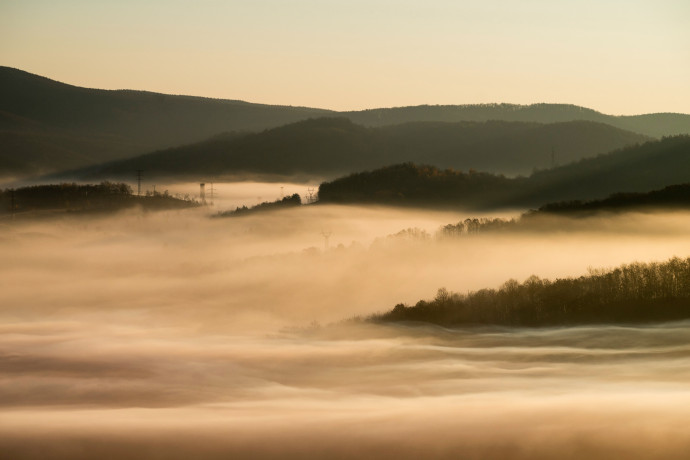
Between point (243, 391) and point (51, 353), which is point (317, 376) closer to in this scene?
point (243, 391)

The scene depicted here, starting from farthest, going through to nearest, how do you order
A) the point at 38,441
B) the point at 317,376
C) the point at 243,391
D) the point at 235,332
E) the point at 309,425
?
the point at 235,332 → the point at 317,376 → the point at 243,391 → the point at 309,425 → the point at 38,441

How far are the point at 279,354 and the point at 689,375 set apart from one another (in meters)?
47.1

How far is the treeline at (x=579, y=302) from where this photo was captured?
128 metres

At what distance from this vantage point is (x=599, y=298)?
133 metres

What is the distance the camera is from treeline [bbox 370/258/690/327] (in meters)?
128

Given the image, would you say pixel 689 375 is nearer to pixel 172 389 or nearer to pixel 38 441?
pixel 172 389

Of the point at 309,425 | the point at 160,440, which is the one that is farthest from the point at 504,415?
the point at 160,440

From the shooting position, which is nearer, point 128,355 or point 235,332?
point 128,355

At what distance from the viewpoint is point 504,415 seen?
A: 106 ft

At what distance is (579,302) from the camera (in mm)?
132250

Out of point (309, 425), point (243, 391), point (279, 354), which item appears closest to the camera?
point (309, 425)

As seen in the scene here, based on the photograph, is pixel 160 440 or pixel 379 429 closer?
pixel 160 440

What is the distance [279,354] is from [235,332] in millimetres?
54030

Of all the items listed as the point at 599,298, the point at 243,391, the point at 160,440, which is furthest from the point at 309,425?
the point at 599,298
